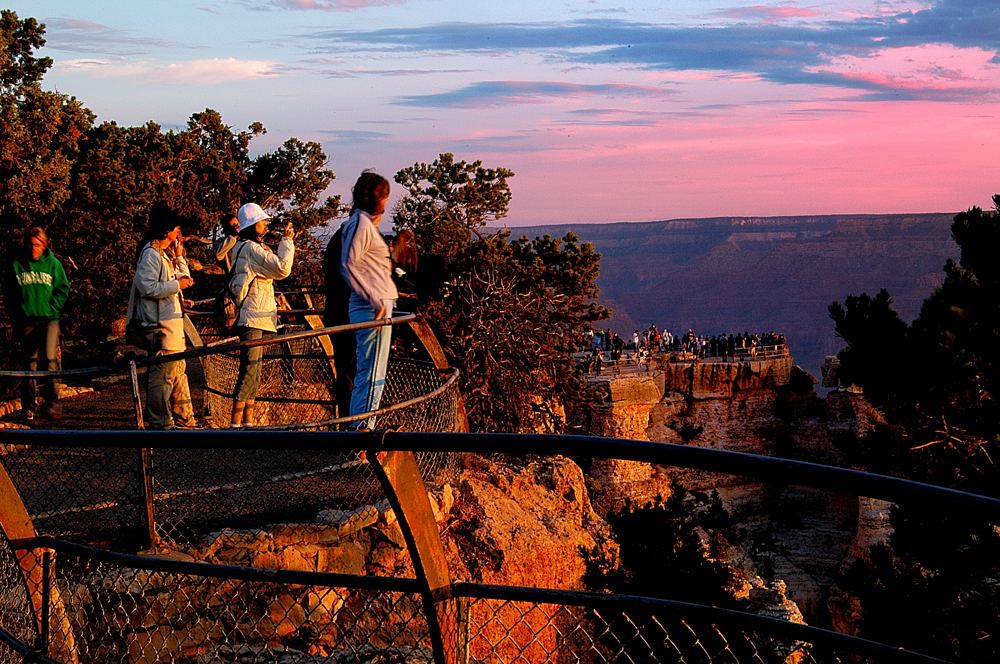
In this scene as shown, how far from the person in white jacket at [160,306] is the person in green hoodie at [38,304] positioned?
7.25ft

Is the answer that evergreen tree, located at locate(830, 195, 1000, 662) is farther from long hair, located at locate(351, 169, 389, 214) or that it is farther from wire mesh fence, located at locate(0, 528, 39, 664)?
wire mesh fence, located at locate(0, 528, 39, 664)

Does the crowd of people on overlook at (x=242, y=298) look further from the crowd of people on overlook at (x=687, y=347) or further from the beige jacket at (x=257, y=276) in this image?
the crowd of people on overlook at (x=687, y=347)

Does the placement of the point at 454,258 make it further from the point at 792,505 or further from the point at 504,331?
the point at 792,505

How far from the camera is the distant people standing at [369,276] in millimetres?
7742

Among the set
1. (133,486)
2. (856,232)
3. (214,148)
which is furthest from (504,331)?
(856,232)

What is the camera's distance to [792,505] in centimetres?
5334

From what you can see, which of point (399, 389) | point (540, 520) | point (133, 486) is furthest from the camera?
point (540, 520)

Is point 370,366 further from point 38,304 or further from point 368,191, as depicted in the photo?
point 38,304

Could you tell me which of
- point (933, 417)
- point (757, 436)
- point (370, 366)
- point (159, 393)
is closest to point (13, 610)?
point (370, 366)

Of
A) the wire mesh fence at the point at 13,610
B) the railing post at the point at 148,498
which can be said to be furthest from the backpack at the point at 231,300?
the wire mesh fence at the point at 13,610

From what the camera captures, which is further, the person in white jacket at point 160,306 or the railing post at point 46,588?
the person in white jacket at point 160,306

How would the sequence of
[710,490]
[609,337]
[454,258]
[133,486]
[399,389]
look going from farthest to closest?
1. [609,337]
2. [710,490]
3. [454,258]
4. [399,389]
5. [133,486]

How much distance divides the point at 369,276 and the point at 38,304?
4.47 meters

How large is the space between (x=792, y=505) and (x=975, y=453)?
90.4ft
